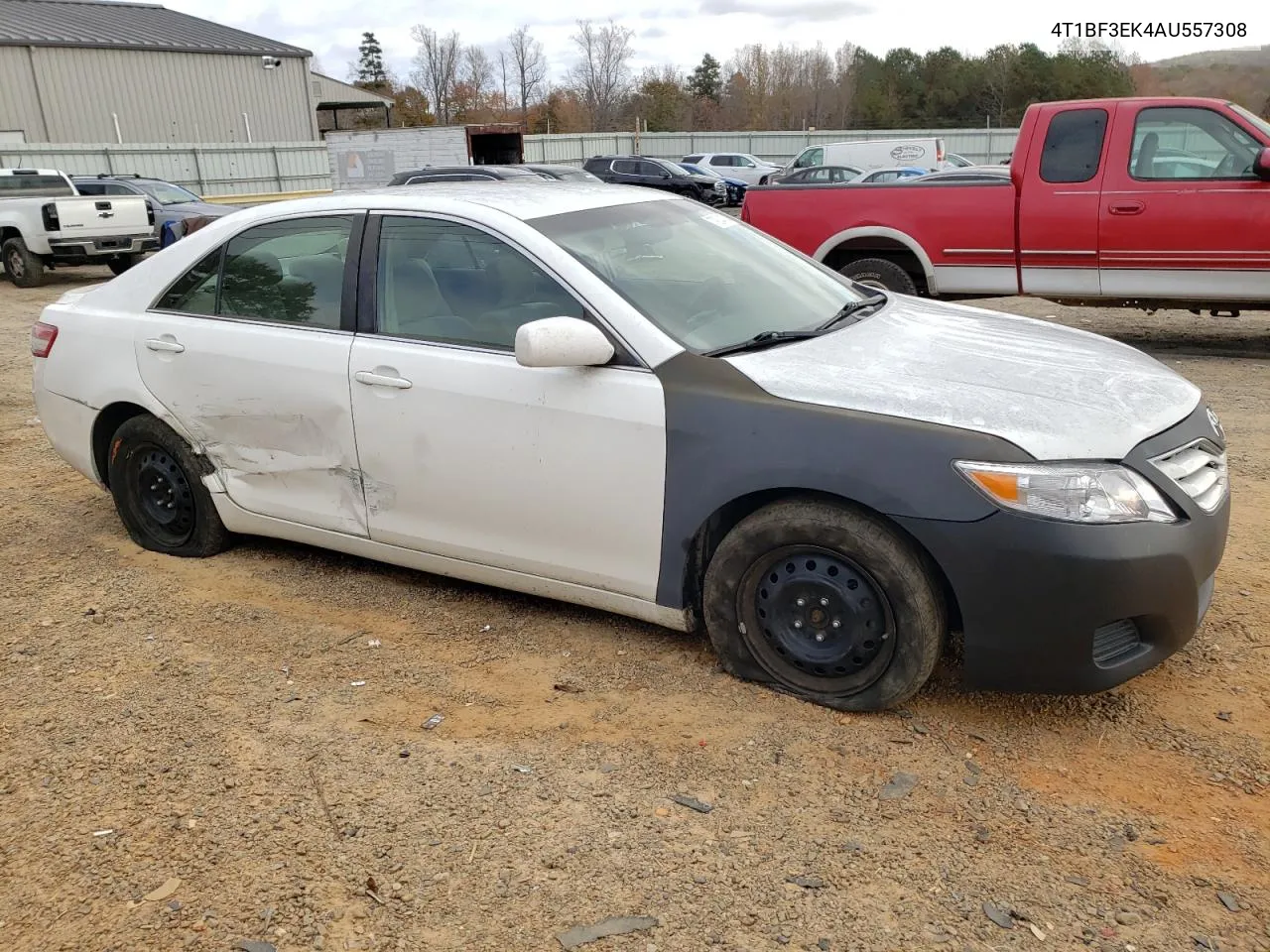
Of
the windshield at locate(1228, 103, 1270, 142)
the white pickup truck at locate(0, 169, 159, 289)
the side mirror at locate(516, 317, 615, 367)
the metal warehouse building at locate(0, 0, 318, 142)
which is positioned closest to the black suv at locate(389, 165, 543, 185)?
the white pickup truck at locate(0, 169, 159, 289)

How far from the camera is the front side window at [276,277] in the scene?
13.5 feet

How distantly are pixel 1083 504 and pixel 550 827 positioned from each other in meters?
1.66

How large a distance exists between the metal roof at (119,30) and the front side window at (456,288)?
138 feet

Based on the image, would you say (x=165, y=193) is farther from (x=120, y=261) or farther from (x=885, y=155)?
(x=885, y=155)

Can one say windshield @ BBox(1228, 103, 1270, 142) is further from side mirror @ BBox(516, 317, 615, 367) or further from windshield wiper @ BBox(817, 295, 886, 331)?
side mirror @ BBox(516, 317, 615, 367)

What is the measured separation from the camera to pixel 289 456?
422 centimetres

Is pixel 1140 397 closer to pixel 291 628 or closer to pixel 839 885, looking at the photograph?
pixel 839 885

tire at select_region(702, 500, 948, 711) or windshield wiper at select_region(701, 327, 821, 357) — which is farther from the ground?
windshield wiper at select_region(701, 327, 821, 357)

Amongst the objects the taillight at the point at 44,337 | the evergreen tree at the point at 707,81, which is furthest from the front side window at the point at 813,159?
the evergreen tree at the point at 707,81

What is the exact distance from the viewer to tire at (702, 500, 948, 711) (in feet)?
10.1

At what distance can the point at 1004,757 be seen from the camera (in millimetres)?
3062

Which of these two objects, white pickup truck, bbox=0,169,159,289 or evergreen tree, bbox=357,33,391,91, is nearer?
white pickup truck, bbox=0,169,159,289

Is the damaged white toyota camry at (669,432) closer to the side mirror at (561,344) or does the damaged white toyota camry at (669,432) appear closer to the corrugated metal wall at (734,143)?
the side mirror at (561,344)

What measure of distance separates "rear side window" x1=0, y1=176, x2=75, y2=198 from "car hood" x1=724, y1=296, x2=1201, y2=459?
17.4m
